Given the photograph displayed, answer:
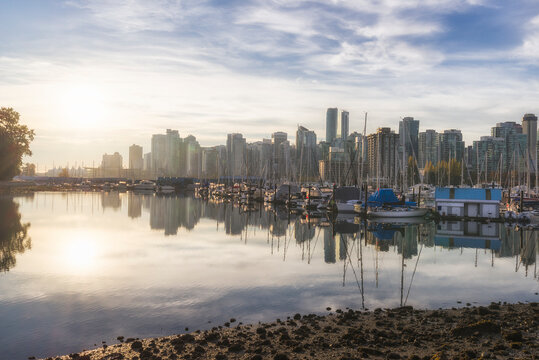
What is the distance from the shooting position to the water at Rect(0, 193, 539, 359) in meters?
21.5

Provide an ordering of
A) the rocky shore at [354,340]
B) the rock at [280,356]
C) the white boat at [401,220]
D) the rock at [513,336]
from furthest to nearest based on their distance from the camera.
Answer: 1. the white boat at [401,220]
2. the rock at [513,336]
3. the rocky shore at [354,340]
4. the rock at [280,356]

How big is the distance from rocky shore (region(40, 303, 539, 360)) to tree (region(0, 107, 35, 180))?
139800 millimetres

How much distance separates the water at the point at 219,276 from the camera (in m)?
21.5

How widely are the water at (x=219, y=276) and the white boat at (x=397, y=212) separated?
12.9m

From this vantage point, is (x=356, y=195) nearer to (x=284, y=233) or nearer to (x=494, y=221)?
(x=494, y=221)

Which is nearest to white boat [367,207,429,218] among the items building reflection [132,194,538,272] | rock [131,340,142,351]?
building reflection [132,194,538,272]

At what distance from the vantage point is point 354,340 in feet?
58.4

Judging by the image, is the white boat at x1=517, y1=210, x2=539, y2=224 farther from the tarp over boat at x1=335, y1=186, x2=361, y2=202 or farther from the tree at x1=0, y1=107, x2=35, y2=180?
the tree at x1=0, y1=107, x2=35, y2=180

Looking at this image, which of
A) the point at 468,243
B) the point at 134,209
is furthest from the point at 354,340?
the point at 134,209

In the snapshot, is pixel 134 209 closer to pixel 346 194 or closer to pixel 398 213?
pixel 346 194

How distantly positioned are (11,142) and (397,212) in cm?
12255

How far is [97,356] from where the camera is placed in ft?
54.7

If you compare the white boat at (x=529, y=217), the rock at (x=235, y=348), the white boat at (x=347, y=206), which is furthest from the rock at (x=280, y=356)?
the white boat at (x=347, y=206)

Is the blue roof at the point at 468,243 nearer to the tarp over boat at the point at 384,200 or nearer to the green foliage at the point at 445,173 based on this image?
the tarp over boat at the point at 384,200
